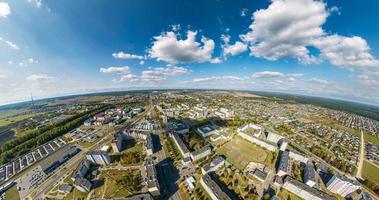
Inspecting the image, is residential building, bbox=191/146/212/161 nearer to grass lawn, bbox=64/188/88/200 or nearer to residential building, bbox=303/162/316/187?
residential building, bbox=303/162/316/187

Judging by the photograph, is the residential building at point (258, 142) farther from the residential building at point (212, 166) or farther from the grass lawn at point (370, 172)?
the grass lawn at point (370, 172)

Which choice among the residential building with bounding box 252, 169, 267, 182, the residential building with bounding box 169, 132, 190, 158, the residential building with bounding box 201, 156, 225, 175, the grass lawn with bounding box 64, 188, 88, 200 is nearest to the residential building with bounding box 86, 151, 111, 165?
the grass lawn with bounding box 64, 188, 88, 200

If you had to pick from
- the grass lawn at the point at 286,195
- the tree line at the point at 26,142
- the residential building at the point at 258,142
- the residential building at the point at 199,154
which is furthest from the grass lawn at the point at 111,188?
the residential building at the point at 258,142

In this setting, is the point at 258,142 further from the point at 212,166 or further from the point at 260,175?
the point at 212,166

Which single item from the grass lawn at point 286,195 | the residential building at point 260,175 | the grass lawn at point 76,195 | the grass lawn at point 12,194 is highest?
the residential building at point 260,175

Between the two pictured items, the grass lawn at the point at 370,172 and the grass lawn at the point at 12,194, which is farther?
the grass lawn at the point at 370,172

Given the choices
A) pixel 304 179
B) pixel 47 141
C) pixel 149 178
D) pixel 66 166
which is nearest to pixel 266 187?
pixel 304 179
